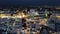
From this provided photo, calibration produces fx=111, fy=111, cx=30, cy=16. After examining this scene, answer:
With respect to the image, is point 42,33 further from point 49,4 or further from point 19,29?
point 49,4

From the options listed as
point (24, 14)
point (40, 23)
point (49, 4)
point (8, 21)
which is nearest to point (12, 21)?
point (8, 21)

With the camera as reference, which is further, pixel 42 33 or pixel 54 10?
pixel 54 10

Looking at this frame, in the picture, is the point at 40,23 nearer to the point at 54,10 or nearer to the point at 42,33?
the point at 42,33

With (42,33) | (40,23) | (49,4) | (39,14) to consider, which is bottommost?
(42,33)

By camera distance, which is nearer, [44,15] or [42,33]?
[42,33]

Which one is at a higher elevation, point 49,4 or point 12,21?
point 49,4

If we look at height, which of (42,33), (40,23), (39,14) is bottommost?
(42,33)

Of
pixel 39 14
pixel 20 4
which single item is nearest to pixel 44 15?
pixel 39 14

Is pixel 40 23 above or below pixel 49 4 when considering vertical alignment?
below
